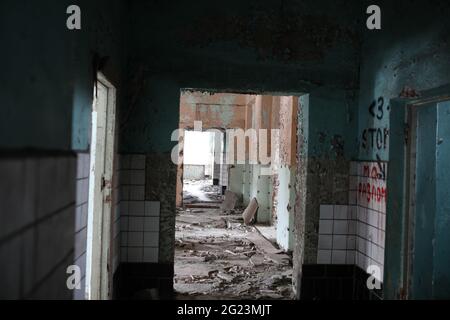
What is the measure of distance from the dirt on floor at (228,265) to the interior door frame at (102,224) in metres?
1.15

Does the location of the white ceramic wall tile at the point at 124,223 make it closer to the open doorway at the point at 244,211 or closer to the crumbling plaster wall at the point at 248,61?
the crumbling plaster wall at the point at 248,61

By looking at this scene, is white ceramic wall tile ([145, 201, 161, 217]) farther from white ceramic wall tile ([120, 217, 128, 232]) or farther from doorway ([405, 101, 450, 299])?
doorway ([405, 101, 450, 299])

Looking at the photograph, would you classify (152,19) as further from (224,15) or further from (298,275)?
(298,275)

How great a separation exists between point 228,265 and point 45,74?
442 centimetres

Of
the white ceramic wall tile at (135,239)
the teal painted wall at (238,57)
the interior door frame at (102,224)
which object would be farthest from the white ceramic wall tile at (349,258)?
the interior door frame at (102,224)

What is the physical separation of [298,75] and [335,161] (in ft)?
3.23

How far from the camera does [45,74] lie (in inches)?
68.8

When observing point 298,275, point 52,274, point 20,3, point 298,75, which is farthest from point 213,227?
point 20,3

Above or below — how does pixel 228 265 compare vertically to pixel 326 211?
below

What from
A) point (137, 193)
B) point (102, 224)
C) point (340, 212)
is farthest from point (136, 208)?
point (340, 212)

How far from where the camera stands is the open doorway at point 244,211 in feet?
16.6

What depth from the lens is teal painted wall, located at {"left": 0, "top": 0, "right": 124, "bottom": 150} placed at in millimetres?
1369

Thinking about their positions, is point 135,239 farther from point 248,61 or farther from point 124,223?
point 248,61

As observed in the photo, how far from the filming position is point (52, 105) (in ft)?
6.10
